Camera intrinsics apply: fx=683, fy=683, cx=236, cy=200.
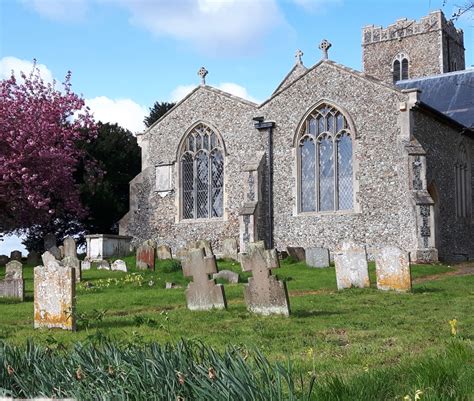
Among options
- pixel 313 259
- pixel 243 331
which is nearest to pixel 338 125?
pixel 313 259

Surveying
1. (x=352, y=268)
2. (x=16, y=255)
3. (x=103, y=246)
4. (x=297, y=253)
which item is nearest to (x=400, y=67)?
(x=297, y=253)

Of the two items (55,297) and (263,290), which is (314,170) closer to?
(263,290)

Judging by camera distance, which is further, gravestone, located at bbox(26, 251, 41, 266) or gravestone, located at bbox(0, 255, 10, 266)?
gravestone, located at bbox(0, 255, 10, 266)

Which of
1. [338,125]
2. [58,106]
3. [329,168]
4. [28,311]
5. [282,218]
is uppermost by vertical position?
[58,106]

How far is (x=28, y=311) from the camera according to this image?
11.0m

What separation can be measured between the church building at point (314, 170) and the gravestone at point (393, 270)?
7748mm

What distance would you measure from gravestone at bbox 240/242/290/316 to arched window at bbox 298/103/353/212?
12233mm

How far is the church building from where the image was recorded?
20.7 metres

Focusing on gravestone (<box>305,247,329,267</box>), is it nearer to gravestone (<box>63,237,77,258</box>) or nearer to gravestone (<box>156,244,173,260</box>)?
gravestone (<box>156,244,173,260</box>)

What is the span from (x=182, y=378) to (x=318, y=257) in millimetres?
15119

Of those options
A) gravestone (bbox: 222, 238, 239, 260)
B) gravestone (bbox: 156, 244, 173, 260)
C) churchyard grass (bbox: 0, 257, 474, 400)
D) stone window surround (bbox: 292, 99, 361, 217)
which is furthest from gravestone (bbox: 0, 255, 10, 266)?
stone window surround (bbox: 292, 99, 361, 217)

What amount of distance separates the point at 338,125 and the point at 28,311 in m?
13.5

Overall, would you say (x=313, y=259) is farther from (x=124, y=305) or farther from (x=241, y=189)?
(x=124, y=305)

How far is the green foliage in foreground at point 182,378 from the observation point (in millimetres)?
3148
